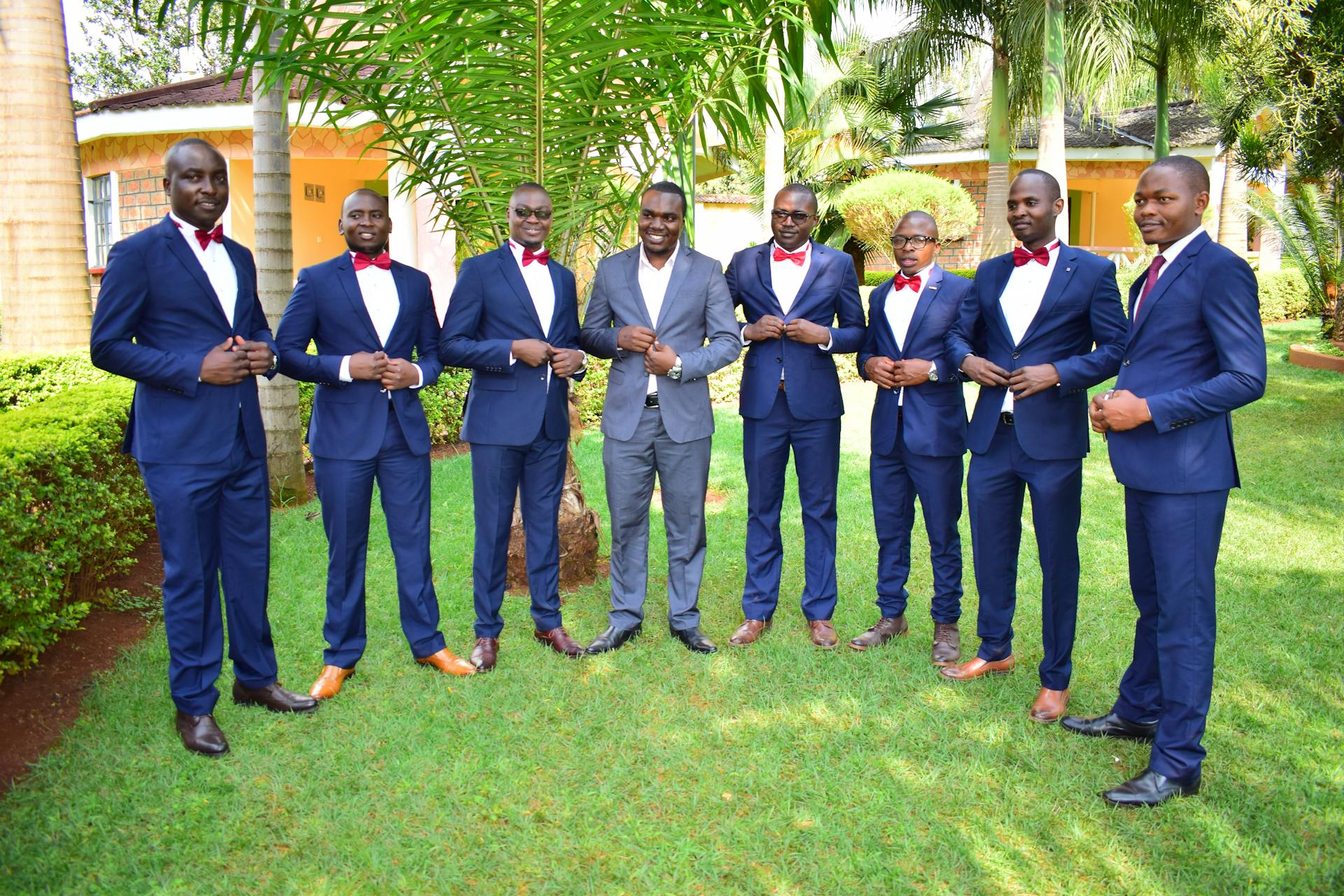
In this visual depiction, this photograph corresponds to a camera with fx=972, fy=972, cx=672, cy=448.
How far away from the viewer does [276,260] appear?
799 centimetres

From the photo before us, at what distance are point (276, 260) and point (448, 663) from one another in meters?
4.48

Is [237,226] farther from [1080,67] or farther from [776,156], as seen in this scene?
[1080,67]

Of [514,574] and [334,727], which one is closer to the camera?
[334,727]

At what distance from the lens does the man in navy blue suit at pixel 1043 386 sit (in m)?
4.37

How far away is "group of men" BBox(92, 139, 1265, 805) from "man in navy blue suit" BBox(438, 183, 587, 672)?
2 centimetres

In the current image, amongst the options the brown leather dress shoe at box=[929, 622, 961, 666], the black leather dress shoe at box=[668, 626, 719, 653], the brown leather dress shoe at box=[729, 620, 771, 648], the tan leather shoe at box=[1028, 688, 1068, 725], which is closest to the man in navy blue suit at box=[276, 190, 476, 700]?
the black leather dress shoe at box=[668, 626, 719, 653]

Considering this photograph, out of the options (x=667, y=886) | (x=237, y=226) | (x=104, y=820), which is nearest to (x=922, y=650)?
(x=667, y=886)

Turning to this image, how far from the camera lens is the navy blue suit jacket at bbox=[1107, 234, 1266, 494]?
3607 millimetres

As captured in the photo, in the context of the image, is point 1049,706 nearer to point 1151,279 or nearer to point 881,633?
point 881,633

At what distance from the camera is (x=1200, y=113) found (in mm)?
30438

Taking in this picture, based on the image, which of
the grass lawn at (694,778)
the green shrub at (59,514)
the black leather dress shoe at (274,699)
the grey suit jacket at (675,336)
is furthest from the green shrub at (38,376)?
the grey suit jacket at (675,336)

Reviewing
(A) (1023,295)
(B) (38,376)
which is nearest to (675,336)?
(A) (1023,295)

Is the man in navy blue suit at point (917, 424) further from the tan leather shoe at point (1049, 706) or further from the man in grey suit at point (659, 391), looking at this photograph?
the man in grey suit at point (659, 391)

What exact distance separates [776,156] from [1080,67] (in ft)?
18.4
